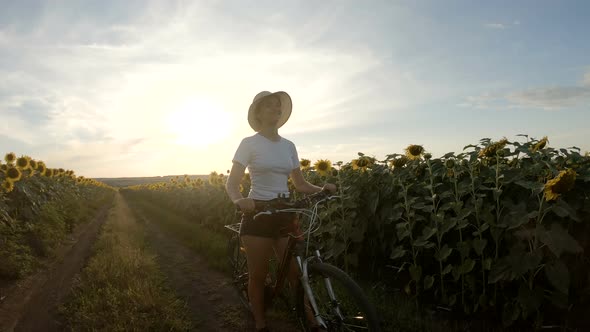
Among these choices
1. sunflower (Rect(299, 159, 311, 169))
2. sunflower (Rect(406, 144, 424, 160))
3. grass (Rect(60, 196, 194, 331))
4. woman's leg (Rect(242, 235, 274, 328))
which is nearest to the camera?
woman's leg (Rect(242, 235, 274, 328))

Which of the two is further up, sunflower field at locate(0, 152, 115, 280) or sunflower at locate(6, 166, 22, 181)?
sunflower at locate(6, 166, 22, 181)

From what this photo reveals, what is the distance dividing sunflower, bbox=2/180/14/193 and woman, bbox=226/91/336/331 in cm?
958

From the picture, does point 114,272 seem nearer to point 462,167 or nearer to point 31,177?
point 462,167

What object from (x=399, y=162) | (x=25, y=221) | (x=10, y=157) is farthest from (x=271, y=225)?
(x=10, y=157)

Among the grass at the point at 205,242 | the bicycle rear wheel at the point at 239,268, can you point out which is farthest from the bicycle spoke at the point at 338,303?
the grass at the point at 205,242

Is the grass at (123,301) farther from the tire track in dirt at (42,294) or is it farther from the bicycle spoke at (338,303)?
the bicycle spoke at (338,303)

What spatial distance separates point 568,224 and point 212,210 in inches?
522

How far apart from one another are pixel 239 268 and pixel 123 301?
1853 mm

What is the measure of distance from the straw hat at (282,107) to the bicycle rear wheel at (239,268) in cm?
177

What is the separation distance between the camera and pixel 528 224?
15.6 ft

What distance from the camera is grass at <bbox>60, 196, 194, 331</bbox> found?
5473 mm

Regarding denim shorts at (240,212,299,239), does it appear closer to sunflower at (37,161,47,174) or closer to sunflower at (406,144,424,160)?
sunflower at (406,144,424,160)

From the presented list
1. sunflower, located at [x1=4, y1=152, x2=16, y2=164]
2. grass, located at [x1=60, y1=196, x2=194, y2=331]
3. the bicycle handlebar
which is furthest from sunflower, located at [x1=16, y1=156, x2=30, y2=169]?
the bicycle handlebar

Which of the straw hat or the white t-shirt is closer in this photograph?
the white t-shirt
